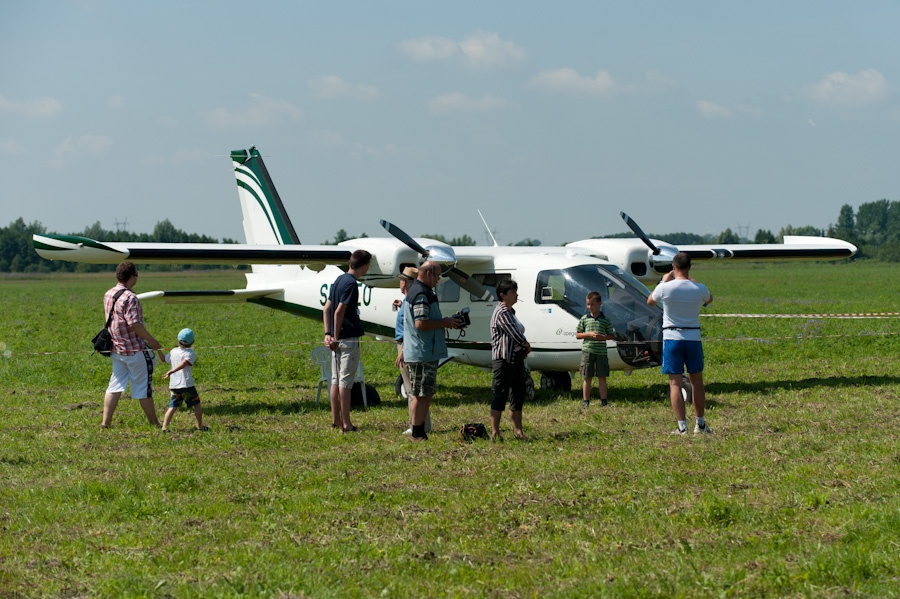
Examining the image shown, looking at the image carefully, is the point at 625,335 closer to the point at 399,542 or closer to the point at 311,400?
the point at 311,400

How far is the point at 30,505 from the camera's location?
7.30 meters

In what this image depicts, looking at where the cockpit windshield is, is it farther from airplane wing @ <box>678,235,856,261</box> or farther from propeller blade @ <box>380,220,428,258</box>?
airplane wing @ <box>678,235,856,261</box>

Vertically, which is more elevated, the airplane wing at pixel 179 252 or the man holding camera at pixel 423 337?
the airplane wing at pixel 179 252

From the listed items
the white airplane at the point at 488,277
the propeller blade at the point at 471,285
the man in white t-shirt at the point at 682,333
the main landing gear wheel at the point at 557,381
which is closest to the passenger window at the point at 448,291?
the white airplane at the point at 488,277

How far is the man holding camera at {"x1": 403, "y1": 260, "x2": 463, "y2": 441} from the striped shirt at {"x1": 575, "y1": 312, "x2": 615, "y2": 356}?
3.39 m

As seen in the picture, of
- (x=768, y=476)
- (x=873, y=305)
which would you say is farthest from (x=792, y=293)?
(x=768, y=476)

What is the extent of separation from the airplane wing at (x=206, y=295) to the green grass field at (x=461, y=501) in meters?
2.01

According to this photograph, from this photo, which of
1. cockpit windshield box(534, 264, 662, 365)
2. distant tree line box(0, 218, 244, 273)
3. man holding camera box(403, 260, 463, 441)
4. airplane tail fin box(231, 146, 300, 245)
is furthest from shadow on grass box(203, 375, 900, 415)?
distant tree line box(0, 218, 244, 273)

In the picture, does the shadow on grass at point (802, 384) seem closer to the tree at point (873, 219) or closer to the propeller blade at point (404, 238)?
the propeller blade at point (404, 238)

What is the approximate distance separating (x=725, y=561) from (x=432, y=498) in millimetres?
2393

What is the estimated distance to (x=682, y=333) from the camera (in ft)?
33.3

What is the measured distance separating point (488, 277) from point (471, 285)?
281 mm

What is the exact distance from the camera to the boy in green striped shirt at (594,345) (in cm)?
1280

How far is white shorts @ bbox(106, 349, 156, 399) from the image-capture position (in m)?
10.9
